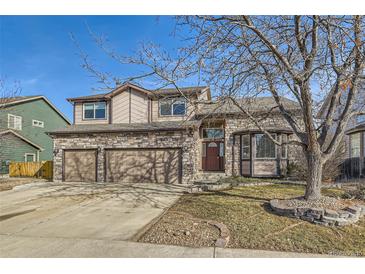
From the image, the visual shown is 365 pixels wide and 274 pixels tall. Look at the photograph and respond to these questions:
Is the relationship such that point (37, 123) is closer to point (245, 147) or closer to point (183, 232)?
point (245, 147)

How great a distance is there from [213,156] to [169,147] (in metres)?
3.78

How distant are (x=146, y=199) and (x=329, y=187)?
7.34 metres

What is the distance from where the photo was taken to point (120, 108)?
50.7 ft

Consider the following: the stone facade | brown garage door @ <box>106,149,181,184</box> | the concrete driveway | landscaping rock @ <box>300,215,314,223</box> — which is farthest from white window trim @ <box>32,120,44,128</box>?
landscaping rock @ <box>300,215,314,223</box>

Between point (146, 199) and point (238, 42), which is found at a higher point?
point (238, 42)

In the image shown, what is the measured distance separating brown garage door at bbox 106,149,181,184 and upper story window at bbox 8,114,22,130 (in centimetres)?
1238

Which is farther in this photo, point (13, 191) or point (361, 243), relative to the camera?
point (13, 191)

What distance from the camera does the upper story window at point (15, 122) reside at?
1959 cm

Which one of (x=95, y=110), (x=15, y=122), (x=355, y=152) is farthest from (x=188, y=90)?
(x=15, y=122)

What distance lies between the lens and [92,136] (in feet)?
43.7
